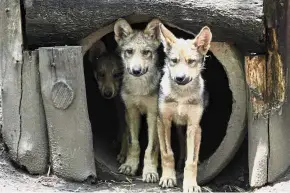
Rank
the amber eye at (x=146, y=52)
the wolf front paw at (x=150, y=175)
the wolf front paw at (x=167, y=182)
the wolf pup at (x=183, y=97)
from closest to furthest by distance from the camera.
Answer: the wolf pup at (x=183, y=97) < the wolf front paw at (x=167, y=182) < the wolf front paw at (x=150, y=175) < the amber eye at (x=146, y=52)

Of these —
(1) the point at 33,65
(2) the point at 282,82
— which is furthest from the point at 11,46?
(2) the point at 282,82

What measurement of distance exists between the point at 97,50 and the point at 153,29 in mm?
1150

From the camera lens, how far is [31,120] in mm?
6238

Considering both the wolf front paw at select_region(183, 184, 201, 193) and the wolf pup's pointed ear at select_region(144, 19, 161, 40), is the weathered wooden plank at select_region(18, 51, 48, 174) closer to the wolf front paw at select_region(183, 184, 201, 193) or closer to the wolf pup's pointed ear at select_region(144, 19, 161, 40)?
the wolf pup's pointed ear at select_region(144, 19, 161, 40)

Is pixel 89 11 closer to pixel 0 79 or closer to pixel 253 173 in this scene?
pixel 0 79

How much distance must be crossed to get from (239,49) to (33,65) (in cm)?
197

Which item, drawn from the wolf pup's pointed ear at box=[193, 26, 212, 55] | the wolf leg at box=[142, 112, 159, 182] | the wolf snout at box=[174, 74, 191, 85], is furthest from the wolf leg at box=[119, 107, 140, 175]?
the wolf pup's pointed ear at box=[193, 26, 212, 55]

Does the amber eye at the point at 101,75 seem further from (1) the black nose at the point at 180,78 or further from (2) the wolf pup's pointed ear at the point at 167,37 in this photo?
(1) the black nose at the point at 180,78

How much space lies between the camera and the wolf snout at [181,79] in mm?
5957

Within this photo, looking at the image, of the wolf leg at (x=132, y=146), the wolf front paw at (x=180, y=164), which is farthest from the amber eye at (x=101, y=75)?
the wolf front paw at (x=180, y=164)

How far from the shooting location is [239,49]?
6348mm

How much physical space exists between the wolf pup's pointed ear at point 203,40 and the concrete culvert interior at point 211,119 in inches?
8.3

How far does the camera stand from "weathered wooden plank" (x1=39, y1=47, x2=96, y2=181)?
6082mm

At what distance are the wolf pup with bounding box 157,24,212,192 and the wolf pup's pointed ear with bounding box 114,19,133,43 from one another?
408 mm
